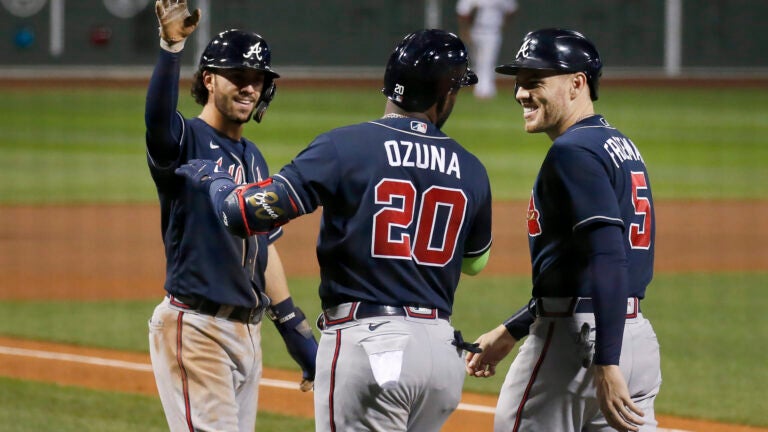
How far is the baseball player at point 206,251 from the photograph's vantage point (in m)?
4.03

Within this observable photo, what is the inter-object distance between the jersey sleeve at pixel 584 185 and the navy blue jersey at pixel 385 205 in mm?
290

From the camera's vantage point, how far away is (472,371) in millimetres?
4211

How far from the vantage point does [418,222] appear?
11.4 ft

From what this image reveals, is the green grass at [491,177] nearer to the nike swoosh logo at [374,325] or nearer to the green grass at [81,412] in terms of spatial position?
the green grass at [81,412]

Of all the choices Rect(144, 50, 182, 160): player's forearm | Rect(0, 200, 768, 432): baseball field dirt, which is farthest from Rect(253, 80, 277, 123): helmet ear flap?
Rect(0, 200, 768, 432): baseball field dirt

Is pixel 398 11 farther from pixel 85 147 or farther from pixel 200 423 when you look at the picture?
pixel 200 423

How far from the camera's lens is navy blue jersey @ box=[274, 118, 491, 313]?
3422mm

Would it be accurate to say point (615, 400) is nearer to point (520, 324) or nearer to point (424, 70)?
point (520, 324)

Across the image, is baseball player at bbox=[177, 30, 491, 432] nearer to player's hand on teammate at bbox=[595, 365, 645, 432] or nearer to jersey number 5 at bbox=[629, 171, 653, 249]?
player's hand on teammate at bbox=[595, 365, 645, 432]

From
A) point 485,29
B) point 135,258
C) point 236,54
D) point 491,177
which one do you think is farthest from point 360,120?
point 236,54

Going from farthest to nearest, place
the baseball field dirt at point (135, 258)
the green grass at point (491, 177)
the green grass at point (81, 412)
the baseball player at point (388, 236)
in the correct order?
the baseball field dirt at point (135, 258) → the green grass at point (491, 177) → the green grass at point (81, 412) → the baseball player at point (388, 236)

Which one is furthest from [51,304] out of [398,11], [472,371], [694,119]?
[398,11]

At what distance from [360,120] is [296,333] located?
60.0 feet

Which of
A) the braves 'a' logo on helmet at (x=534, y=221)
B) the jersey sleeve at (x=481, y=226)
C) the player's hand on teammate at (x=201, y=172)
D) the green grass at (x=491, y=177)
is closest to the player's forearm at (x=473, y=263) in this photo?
the jersey sleeve at (x=481, y=226)
